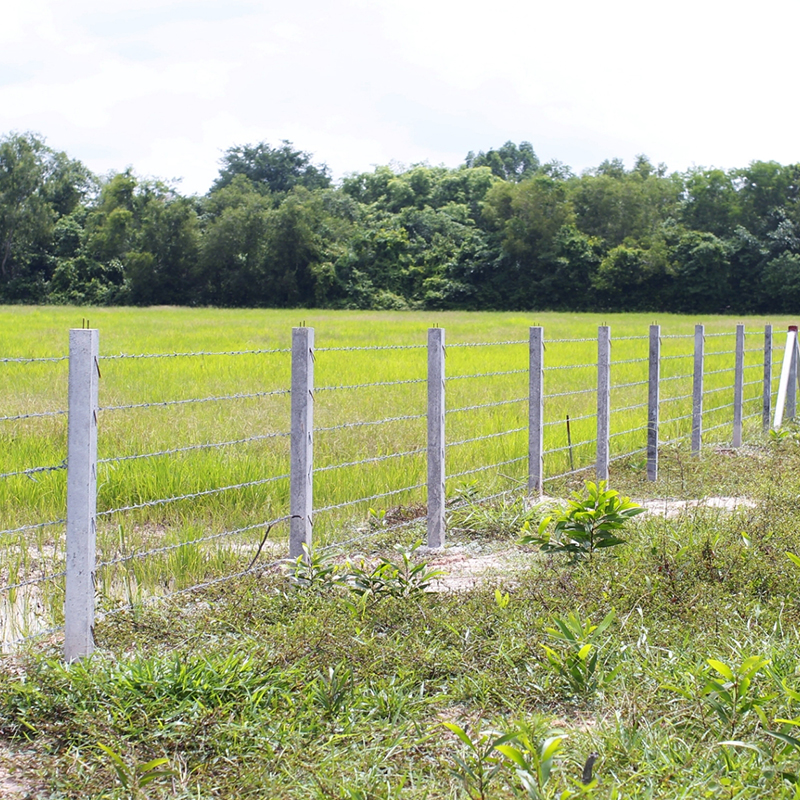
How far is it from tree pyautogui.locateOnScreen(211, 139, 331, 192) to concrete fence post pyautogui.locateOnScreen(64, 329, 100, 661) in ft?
310

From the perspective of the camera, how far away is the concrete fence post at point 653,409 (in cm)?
869

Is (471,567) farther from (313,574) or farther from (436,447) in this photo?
(313,574)

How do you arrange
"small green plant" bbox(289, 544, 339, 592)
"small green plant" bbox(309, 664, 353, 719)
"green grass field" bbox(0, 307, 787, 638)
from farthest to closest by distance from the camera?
1. "green grass field" bbox(0, 307, 787, 638)
2. "small green plant" bbox(289, 544, 339, 592)
3. "small green plant" bbox(309, 664, 353, 719)

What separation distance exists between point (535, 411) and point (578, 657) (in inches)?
154

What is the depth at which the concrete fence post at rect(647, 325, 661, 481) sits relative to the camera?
8.69 metres

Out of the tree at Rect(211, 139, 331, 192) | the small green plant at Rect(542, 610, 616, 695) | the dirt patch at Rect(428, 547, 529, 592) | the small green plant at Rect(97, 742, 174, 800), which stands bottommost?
the dirt patch at Rect(428, 547, 529, 592)

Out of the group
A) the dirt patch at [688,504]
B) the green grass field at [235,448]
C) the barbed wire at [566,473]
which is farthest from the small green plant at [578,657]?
the barbed wire at [566,473]

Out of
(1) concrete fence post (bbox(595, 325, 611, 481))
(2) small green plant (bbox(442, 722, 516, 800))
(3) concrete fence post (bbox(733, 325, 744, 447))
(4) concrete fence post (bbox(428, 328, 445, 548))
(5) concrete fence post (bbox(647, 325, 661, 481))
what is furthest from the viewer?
(3) concrete fence post (bbox(733, 325, 744, 447))

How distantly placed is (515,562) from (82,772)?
3129 millimetres

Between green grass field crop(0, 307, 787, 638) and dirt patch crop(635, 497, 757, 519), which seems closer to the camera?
green grass field crop(0, 307, 787, 638)

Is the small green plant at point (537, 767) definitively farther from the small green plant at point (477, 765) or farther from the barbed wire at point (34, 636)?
the barbed wire at point (34, 636)

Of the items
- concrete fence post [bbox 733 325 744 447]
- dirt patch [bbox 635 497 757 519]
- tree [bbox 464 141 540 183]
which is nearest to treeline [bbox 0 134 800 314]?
tree [bbox 464 141 540 183]

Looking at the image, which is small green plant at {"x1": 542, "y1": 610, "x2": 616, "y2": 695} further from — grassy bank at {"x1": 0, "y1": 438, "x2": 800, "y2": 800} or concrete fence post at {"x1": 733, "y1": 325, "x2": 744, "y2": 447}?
concrete fence post at {"x1": 733, "y1": 325, "x2": 744, "y2": 447}

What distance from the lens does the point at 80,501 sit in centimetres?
395
